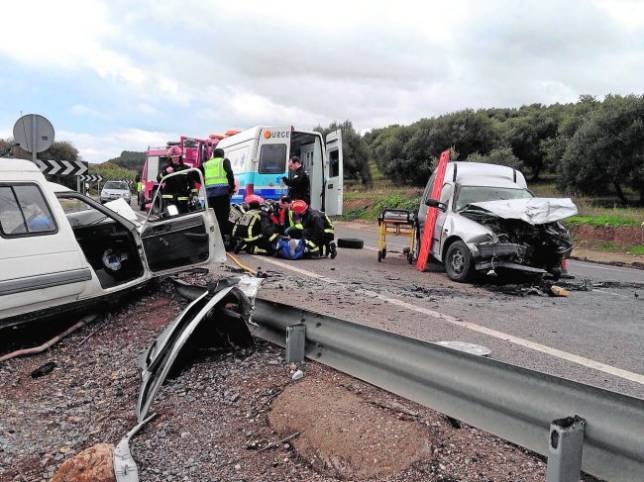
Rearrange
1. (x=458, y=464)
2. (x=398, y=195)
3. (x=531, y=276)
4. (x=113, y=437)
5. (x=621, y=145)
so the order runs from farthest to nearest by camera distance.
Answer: (x=398, y=195)
(x=621, y=145)
(x=531, y=276)
(x=113, y=437)
(x=458, y=464)

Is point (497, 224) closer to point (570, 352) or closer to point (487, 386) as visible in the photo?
point (570, 352)

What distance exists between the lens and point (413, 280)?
818cm

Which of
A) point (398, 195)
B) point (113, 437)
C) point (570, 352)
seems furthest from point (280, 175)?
point (398, 195)

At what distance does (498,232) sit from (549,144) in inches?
976

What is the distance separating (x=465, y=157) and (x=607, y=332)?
29.6 m

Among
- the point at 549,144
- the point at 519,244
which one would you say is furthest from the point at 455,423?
the point at 549,144

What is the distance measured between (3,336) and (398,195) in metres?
24.5

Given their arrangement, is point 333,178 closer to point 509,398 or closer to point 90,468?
point 90,468

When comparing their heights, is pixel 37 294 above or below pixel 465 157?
below

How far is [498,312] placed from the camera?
6.00 metres

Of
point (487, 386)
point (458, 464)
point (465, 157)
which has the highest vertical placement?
point (465, 157)

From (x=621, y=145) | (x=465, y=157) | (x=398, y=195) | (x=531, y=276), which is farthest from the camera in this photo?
(x=465, y=157)

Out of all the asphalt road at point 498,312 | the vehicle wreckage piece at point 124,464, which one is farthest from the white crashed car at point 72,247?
the vehicle wreckage piece at point 124,464

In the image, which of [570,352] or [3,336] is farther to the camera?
[3,336]
